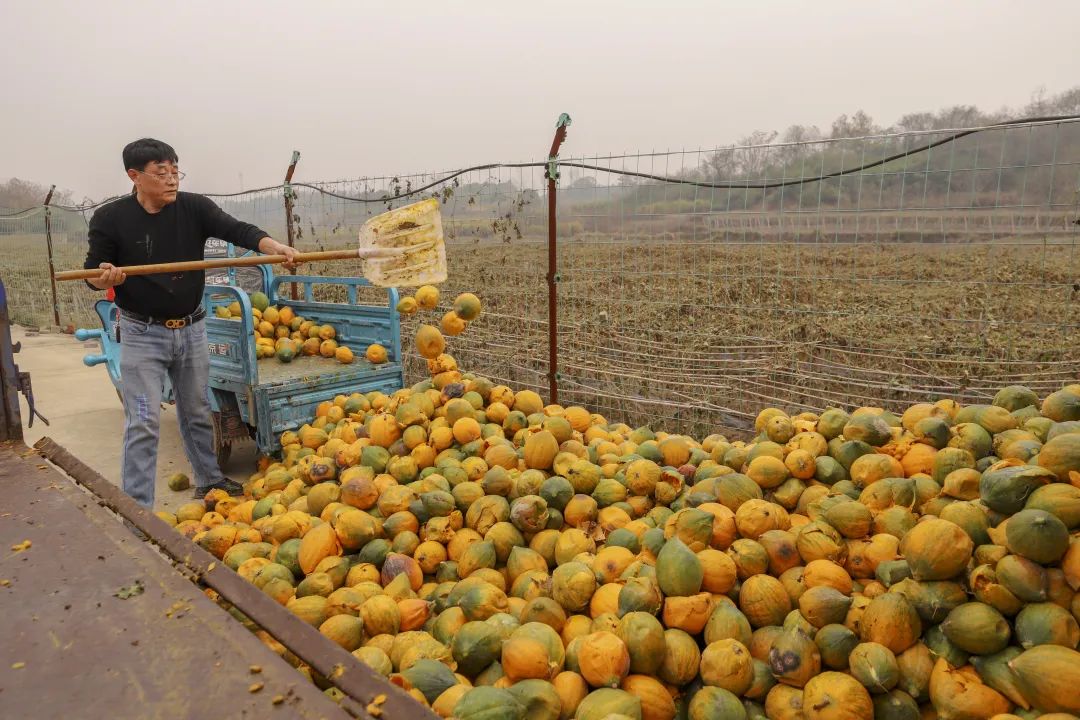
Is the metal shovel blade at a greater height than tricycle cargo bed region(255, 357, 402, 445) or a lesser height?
greater

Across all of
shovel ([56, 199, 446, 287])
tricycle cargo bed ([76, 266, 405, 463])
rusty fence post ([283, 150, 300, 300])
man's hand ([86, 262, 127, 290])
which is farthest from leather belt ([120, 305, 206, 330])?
rusty fence post ([283, 150, 300, 300])

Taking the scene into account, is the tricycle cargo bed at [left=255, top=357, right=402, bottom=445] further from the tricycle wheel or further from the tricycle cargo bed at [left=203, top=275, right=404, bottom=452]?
the tricycle wheel

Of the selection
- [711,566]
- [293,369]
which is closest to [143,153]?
[293,369]

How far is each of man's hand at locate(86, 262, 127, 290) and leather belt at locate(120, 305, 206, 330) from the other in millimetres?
447

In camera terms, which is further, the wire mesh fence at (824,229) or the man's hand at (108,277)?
the wire mesh fence at (824,229)

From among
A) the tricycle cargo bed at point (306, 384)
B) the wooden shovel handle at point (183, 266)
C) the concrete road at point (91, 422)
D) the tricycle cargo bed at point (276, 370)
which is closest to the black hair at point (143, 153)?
the wooden shovel handle at point (183, 266)

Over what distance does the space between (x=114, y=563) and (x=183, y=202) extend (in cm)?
337

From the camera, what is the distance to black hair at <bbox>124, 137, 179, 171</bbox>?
4168 millimetres

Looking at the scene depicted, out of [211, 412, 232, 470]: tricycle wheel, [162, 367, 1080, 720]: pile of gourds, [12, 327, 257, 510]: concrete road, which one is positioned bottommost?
[12, 327, 257, 510]: concrete road

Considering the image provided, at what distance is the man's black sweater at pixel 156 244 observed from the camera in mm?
4262

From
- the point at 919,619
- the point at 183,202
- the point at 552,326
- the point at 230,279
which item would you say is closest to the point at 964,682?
the point at 919,619

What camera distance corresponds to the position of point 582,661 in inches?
87.2

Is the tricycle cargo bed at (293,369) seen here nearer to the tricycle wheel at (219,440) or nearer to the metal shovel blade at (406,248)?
the tricycle wheel at (219,440)

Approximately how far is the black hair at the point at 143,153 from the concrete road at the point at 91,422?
7.12ft
